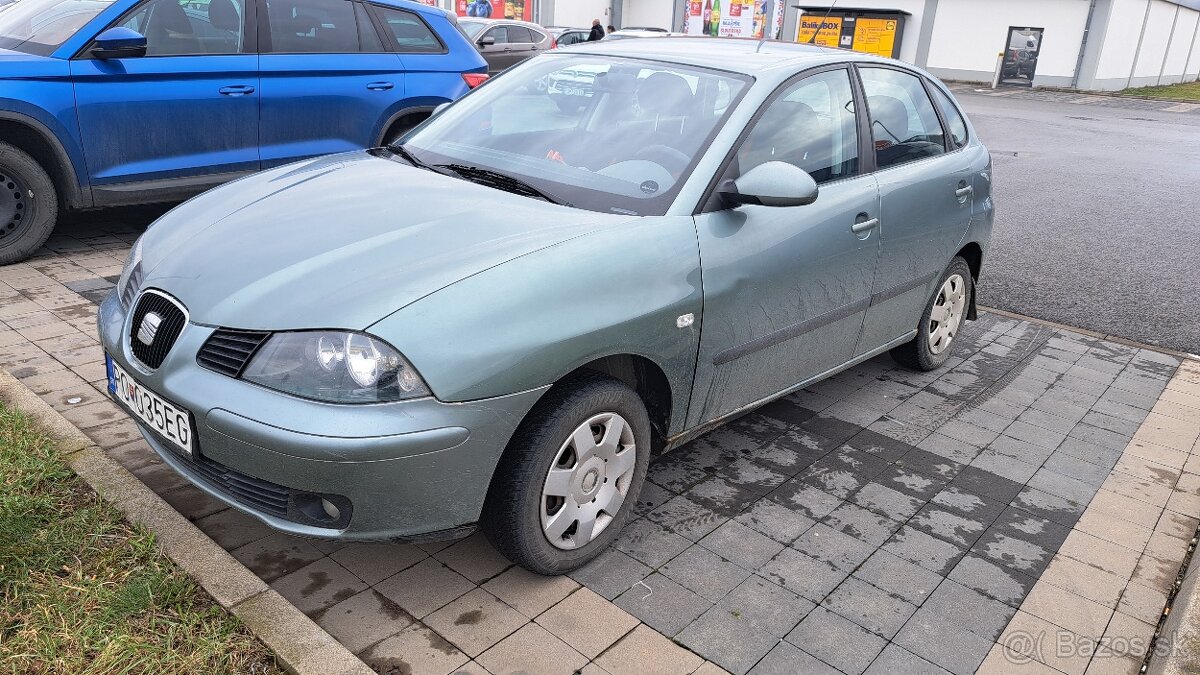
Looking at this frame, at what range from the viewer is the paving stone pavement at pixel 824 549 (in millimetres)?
2793

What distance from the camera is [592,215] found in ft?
10.2

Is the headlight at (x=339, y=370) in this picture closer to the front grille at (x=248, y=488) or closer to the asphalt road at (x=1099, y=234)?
the front grille at (x=248, y=488)

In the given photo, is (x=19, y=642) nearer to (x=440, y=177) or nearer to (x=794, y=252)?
(x=440, y=177)

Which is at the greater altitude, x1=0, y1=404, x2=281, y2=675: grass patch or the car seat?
the car seat

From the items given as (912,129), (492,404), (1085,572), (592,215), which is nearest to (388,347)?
(492,404)

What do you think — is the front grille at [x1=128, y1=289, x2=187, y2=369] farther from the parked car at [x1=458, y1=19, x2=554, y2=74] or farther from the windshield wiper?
the parked car at [x1=458, y1=19, x2=554, y2=74]

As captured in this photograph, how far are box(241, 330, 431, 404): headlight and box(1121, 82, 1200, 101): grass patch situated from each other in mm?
34102

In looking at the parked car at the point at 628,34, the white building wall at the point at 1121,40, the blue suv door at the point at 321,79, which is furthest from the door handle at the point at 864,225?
the white building wall at the point at 1121,40

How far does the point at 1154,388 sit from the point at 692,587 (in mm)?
3497

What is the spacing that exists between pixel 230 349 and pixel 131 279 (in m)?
0.79

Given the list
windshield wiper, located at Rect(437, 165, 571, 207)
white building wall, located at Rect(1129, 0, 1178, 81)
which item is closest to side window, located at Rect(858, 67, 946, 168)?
windshield wiper, located at Rect(437, 165, 571, 207)

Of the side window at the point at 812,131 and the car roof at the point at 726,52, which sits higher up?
the car roof at the point at 726,52

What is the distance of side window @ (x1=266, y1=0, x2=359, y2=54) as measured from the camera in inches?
259

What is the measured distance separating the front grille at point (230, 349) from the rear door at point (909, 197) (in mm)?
2631
